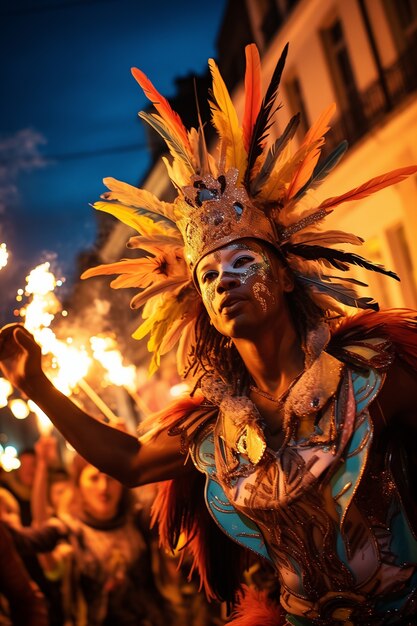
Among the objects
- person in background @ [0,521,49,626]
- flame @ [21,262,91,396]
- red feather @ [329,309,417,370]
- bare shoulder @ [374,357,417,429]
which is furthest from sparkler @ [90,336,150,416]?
bare shoulder @ [374,357,417,429]

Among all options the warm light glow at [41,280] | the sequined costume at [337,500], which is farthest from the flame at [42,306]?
the sequined costume at [337,500]

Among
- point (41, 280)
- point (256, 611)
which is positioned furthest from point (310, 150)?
point (256, 611)

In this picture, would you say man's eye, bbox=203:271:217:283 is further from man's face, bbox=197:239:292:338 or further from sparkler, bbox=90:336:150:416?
sparkler, bbox=90:336:150:416

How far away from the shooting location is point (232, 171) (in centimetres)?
326

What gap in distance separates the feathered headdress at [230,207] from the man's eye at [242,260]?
76 millimetres

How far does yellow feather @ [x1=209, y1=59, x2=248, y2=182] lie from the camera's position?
3.25m

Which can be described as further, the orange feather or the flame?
the flame

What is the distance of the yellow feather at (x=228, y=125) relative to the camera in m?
3.25

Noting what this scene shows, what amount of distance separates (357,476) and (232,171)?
3.63 feet

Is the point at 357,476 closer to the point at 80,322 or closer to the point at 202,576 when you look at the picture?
the point at 202,576

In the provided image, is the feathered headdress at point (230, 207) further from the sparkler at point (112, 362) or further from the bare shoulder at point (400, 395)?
the sparkler at point (112, 362)

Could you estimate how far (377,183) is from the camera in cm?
312

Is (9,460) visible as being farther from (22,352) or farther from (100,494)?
(22,352)

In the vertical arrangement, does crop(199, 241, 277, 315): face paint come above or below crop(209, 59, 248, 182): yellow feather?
below
